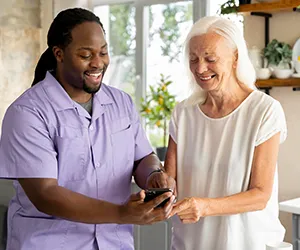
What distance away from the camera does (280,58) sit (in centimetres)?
348

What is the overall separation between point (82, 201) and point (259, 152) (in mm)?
593

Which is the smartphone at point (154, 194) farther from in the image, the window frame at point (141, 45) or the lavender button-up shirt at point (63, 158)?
the window frame at point (141, 45)

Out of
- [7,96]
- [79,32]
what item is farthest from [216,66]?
[7,96]

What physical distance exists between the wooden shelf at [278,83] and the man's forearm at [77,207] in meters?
2.05

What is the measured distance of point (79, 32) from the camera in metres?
1.75

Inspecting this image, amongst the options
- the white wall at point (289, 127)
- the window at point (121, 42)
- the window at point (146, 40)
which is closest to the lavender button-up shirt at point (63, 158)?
the white wall at point (289, 127)

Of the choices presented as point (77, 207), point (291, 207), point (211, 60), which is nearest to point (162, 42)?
point (291, 207)

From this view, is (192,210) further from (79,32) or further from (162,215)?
(79,32)

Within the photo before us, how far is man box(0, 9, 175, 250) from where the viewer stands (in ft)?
5.41

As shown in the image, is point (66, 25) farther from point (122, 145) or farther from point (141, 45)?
point (141, 45)

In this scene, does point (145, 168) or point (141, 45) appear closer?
point (145, 168)

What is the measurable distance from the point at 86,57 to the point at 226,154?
56 centimetres

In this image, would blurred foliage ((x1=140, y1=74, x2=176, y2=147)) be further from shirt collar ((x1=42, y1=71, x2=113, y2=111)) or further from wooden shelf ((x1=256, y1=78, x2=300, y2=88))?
shirt collar ((x1=42, y1=71, x2=113, y2=111))

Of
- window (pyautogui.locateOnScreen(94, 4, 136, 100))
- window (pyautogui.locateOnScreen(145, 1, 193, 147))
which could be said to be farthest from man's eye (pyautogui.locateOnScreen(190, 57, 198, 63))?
window (pyautogui.locateOnScreen(94, 4, 136, 100))
